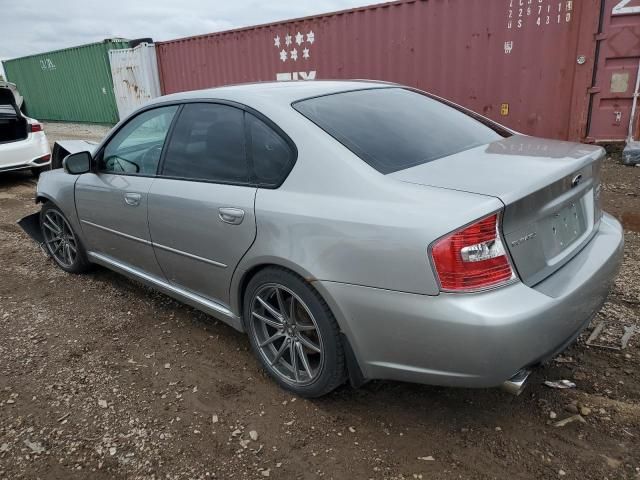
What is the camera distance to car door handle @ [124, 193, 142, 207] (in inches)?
124

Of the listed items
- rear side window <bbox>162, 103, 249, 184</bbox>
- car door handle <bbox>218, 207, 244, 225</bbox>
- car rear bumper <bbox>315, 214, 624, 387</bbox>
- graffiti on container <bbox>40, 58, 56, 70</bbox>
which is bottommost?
car rear bumper <bbox>315, 214, 624, 387</bbox>

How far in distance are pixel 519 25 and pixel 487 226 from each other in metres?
6.48

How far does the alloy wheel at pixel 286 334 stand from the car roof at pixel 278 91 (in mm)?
992

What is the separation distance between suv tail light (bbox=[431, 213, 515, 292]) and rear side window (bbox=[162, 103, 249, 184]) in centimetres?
115

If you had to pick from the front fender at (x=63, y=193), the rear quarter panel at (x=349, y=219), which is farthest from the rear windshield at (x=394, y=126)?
the front fender at (x=63, y=193)

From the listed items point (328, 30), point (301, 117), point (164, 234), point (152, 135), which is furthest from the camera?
point (328, 30)

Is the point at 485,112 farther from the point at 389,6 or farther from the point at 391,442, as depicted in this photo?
the point at 391,442

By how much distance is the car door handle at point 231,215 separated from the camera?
97.5 inches

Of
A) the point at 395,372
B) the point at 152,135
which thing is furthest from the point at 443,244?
the point at 152,135

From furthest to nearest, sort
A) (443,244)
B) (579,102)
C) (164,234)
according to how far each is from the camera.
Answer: (579,102)
(164,234)
(443,244)

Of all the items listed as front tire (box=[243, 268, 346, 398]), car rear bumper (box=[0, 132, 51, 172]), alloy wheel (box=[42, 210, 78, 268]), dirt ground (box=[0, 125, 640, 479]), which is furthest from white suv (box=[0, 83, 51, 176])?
front tire (box=[243, 268, 346, 398])

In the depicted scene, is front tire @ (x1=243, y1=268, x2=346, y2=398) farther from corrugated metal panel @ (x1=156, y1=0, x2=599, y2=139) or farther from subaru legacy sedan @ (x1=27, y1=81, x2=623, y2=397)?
corrugated metal panel @ (x1=156, y1=0, x2=599, y2=139)

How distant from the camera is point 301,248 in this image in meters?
2.21

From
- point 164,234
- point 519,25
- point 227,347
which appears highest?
point 519,25
